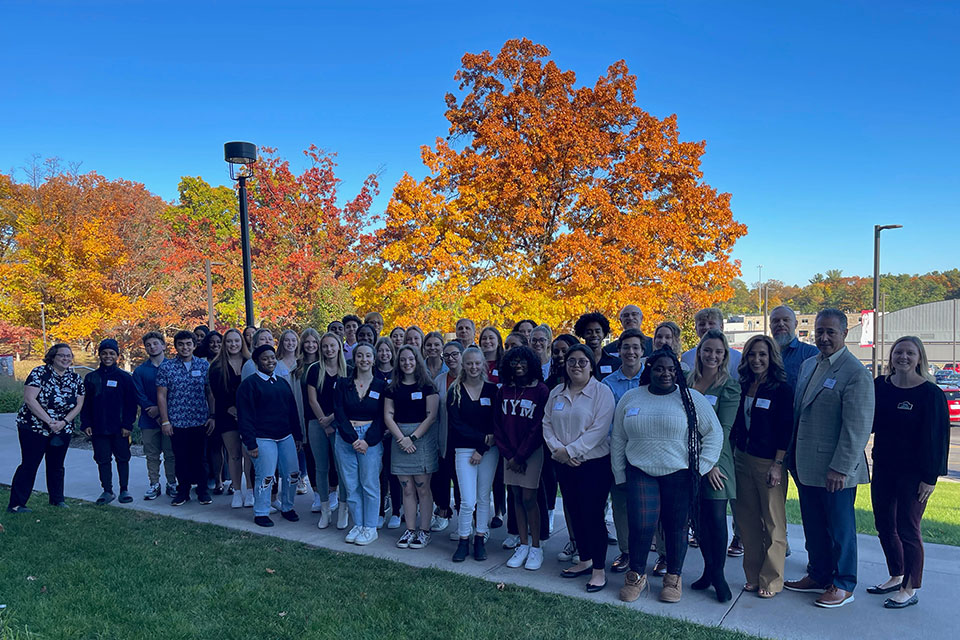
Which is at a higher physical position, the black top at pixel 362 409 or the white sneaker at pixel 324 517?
the black top at pixel 362 409

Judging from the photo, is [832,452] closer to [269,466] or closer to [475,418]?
[475,418]

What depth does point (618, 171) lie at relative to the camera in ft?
45.9

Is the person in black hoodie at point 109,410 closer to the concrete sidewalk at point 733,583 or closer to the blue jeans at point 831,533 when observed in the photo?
the concrete sidewalk at point 733,583

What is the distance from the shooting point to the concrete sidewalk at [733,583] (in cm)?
400

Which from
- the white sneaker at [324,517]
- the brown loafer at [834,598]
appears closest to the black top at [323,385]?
the white sneaker at [324,517]

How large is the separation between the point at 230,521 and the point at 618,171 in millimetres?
10865

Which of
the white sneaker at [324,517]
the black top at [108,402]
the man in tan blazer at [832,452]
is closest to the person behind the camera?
the man in tan blazer at [832,452]

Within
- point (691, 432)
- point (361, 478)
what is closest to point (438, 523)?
point (361, 478)

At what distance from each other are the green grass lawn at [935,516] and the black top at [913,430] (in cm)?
228

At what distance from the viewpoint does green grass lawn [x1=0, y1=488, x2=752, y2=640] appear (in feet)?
13.1

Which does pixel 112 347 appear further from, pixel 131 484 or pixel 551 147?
pixel 551 147

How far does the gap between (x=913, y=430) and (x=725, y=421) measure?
119 cm

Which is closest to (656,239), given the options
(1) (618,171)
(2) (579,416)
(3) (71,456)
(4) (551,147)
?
(1) (618,171)

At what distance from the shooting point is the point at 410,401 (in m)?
5.62
